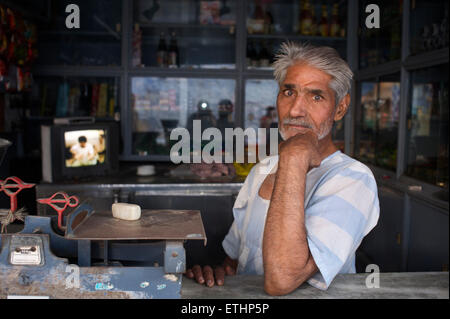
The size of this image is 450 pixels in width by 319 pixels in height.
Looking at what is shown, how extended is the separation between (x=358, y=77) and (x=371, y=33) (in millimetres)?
328

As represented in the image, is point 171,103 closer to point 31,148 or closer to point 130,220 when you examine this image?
point 31,148

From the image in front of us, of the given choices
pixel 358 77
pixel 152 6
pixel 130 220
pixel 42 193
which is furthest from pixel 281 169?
pixel 152 6

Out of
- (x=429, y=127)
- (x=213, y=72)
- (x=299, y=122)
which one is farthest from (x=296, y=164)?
(x=213, y=72)

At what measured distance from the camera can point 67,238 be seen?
0.90 metres

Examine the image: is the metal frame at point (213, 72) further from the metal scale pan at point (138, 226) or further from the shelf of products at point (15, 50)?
the metal scale pan at point (138, 226)

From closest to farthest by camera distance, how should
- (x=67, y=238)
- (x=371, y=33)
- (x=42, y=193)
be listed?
(x=67, y=238) → (x=42, y=193) → (x=371, y=33)

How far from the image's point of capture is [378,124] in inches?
130

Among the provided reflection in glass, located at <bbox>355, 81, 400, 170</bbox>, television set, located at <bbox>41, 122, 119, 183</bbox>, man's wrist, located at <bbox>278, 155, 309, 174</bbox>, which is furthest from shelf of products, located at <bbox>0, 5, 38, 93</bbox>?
reflection in glass, located at <bbox>355, 81, 400, 170</bbox>

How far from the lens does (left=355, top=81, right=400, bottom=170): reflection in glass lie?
301 centimetres

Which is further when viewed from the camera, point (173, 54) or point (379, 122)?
point (173, 54)

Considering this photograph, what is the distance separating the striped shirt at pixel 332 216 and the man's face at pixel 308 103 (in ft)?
0.36

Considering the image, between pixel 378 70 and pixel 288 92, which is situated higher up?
pixel 378 70

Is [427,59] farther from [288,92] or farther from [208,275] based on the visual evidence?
[208,275]

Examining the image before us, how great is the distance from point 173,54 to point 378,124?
1636 mm
